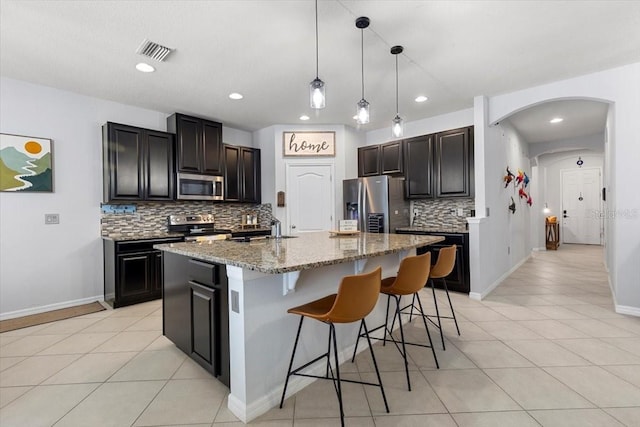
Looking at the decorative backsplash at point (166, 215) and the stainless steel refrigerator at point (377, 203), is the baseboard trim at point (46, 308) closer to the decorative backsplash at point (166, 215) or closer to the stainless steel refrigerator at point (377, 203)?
the decorative backsplash at point (166, 215)

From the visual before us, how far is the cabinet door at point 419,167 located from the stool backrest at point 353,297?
134 inches

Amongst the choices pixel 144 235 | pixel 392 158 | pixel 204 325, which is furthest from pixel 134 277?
pixel 392 158

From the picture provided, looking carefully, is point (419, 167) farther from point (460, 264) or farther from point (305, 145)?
point (305, 145)

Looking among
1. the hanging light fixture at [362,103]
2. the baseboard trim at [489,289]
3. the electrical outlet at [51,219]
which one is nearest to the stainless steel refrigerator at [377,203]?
the baseboard trim at [489,289]

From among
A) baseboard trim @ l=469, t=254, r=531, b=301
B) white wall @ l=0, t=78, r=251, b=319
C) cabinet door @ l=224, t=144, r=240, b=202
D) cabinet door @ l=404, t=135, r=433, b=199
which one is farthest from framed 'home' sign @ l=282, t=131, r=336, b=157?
baseboard trim @ l=469, t=254, r=531, b=301

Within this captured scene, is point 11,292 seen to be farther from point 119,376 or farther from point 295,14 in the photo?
point 295,14

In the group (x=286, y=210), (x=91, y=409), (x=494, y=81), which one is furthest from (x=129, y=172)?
(x=494, y=81)

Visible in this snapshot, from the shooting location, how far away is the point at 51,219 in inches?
142

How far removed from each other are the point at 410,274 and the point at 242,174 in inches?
151

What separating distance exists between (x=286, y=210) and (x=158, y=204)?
194cm

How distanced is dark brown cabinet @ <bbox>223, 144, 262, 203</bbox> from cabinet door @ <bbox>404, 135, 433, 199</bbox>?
8.39 feet

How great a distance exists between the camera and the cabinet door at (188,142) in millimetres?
4367

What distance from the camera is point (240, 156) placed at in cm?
520

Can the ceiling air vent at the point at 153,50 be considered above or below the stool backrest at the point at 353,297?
above
